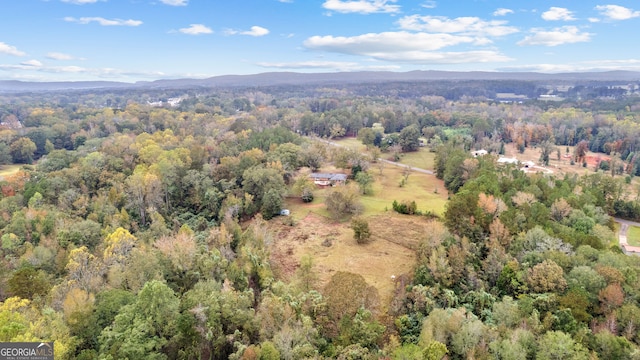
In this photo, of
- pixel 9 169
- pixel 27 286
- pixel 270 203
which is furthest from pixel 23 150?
pixel 27 286

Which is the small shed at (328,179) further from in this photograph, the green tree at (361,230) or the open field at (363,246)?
the green tree at (361,230)

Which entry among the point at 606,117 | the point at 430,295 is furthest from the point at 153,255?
the point at 606,117

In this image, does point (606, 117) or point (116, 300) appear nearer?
point (116, 300)

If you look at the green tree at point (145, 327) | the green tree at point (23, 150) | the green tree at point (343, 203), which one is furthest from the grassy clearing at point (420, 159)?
the green tree at point (23, 150)

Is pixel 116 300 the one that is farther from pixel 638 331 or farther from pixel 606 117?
pixel 606 117

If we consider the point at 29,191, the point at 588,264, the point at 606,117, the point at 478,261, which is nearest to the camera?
the point at 588,264

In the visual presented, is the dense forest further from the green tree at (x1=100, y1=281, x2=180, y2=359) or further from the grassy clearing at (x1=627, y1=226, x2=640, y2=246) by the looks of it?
the grassy clearing at (x1=627, y1=226, x2=640, y2=246)
